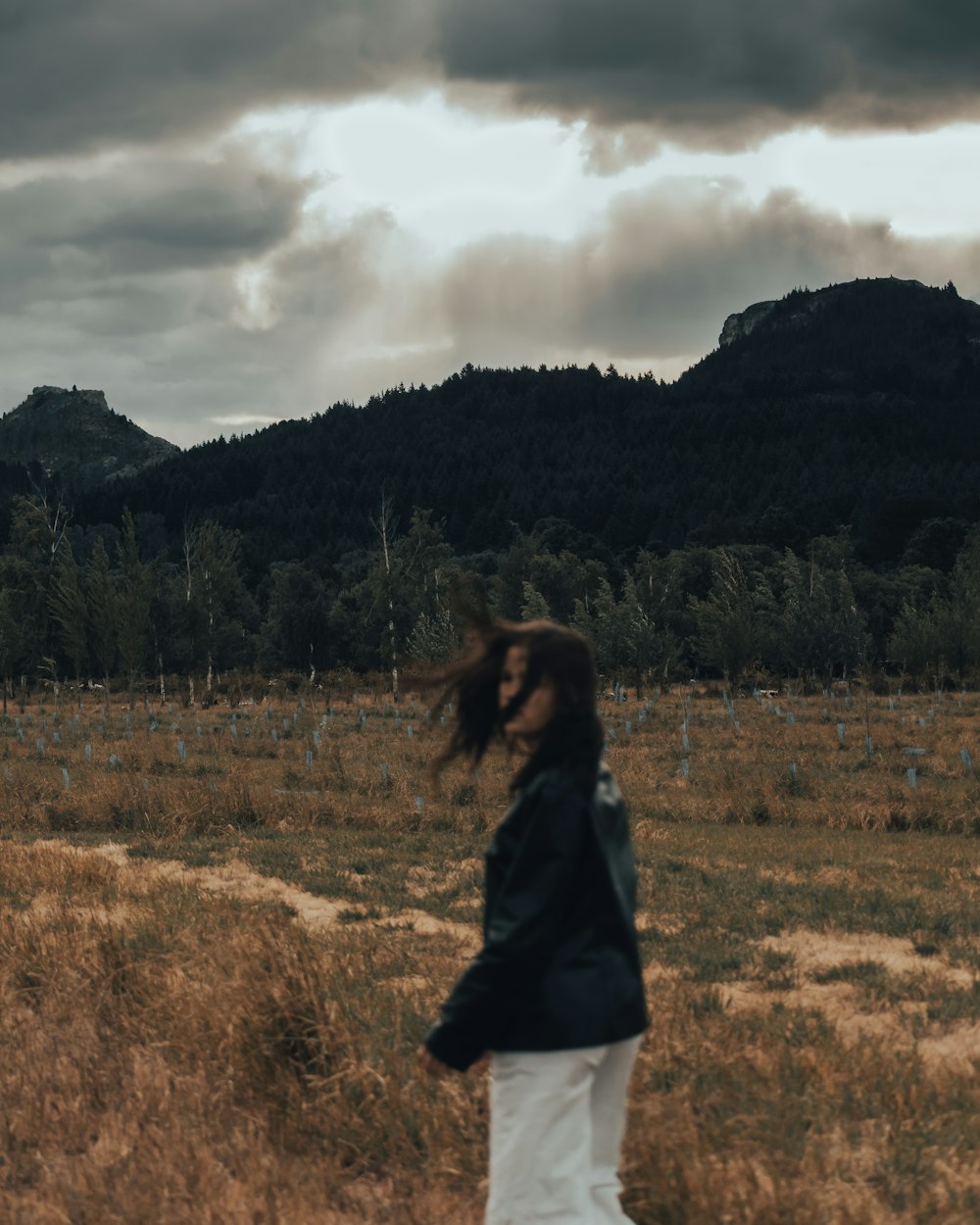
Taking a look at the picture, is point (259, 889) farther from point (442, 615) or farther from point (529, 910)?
point (442, 615)

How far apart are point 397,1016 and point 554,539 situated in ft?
332

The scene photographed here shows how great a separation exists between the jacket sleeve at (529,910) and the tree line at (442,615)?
116 feet

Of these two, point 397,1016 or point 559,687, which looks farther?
point 397,1016

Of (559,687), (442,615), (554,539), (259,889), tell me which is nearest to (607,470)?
(554,539)

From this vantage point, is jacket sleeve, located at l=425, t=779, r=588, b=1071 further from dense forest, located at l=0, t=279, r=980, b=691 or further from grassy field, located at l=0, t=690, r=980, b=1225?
grassy field, located at l=0, t=690, r=980, b=1225

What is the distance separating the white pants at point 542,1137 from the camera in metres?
2.97

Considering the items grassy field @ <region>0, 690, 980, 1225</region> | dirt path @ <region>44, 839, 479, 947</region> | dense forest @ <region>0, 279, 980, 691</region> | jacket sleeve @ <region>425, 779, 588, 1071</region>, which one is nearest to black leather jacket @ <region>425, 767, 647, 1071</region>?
jacket sleeve @ <region>425, 779, 588, 1071</region>

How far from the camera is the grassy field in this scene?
4.33m

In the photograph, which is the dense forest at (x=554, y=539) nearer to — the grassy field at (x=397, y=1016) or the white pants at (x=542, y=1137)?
the white pants at (x=542, y=1137)

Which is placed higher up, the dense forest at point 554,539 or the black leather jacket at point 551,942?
the dense forest at point 554,539

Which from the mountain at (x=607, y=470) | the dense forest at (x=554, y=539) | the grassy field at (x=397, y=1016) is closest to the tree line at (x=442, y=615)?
the dense forest at (x=554, y=539)

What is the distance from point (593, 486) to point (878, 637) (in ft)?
273

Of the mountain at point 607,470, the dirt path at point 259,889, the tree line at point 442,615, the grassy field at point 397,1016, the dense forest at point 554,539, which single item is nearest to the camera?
the grassy field at point 397,1016

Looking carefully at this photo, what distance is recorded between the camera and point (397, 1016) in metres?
6.02
